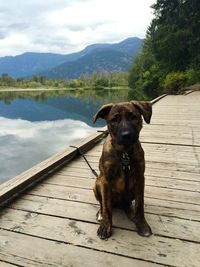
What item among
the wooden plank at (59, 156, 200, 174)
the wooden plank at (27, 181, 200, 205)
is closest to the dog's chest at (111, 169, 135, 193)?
the wooden plank at (27, 181, 200, 205)

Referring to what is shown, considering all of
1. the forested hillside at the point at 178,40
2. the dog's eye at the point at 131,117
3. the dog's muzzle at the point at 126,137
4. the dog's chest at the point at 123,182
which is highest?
the forested hillside at the point at 178,40

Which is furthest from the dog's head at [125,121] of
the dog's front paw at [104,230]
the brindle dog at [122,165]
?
the dog's front paw at [104,230]

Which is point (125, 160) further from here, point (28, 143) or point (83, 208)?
point (28, 143)

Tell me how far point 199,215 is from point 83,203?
1.15 metres

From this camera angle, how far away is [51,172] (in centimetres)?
446

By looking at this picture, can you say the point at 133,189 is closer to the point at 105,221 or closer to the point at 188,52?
the point at 105,221

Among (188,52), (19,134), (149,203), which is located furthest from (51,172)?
(188,52)

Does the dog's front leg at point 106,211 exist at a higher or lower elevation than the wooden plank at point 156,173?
higher

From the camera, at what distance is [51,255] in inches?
98.0

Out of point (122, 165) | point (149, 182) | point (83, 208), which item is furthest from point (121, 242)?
point (149, 182)

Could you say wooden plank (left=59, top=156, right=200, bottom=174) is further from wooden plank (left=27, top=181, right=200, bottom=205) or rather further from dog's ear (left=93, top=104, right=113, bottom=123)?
dog's ear (left=93, top=104, right=113, bottom=123)

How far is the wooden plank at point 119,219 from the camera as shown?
2818mm

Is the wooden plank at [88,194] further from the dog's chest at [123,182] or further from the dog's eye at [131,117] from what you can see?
the dog's eye at [131,117]

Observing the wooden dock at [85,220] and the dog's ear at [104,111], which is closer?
the wooden dock at [85,220]
